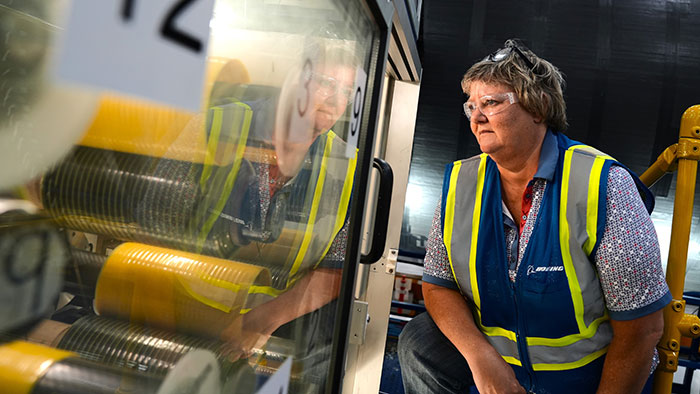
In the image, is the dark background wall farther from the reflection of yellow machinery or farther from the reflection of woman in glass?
the reflection of woman in glass

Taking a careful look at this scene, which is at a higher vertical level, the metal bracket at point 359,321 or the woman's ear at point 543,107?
the woman's ear at point 543,107

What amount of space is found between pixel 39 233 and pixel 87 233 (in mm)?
34

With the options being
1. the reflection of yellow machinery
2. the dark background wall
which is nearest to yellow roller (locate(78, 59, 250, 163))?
the reflection of yellow machinery

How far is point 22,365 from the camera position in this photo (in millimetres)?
252

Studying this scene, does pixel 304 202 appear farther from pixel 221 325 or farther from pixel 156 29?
pixel 156 29

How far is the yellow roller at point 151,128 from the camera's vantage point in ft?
0.92

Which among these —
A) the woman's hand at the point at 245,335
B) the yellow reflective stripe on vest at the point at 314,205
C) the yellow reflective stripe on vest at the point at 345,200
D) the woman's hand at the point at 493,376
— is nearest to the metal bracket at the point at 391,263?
A: the woman's hand at the point at 493,376

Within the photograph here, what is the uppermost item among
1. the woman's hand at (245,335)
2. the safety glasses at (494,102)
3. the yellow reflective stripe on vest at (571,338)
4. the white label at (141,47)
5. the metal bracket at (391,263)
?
the safety glasses at (494,102)

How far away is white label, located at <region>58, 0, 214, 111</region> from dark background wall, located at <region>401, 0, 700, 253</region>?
2.25m

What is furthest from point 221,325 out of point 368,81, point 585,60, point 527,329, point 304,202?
point 585,60

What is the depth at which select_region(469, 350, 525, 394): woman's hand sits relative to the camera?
149cm

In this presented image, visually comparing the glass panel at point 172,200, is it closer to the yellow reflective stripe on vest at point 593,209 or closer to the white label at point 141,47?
the white label at point 141,47

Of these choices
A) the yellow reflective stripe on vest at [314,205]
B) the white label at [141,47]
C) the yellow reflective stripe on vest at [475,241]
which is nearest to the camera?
the white label at [141,47]

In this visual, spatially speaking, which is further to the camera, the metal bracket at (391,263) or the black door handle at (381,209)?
the metal bracket at (391,263)
